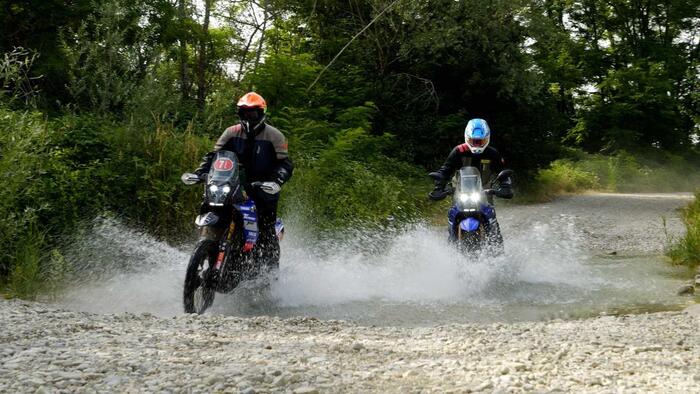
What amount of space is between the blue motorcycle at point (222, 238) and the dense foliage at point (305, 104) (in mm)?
1885

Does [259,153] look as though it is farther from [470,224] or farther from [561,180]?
[561,180]

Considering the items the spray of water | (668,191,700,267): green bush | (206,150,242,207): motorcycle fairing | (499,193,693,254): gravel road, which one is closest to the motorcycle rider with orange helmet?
(206,150,242,207): motorcycle fairing

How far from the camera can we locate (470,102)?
24.0m

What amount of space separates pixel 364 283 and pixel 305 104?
38.2 feet

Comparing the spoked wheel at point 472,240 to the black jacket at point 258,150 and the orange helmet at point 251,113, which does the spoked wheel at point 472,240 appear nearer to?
the black jacket at point 258,150

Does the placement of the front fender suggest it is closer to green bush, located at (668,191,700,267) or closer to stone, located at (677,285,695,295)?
stone, located at (677,285,695,295)

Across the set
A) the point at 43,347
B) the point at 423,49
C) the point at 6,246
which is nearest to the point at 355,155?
the point at 423,49

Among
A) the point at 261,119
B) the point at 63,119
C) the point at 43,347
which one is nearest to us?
the point at 43,347

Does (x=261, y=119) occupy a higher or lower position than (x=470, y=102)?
lower

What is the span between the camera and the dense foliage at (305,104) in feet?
31.1

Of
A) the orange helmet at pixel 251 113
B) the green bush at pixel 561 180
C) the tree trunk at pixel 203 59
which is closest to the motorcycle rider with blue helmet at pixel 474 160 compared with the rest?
the orange helmet at pixel 251 113

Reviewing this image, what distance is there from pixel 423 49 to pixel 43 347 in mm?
18780

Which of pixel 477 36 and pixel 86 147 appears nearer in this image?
pixel 86 147

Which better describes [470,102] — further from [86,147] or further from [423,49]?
[86,147]
